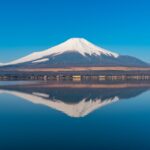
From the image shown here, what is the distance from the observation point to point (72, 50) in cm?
13950

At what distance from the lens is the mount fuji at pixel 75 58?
120938 millimetres

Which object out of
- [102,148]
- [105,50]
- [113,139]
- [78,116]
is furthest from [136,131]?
[105,50]

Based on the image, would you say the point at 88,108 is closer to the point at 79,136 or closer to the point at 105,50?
the point at 79,136

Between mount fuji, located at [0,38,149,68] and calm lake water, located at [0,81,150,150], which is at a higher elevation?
mount fuji, located at [0,38,149,68]

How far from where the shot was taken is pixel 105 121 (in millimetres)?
11406

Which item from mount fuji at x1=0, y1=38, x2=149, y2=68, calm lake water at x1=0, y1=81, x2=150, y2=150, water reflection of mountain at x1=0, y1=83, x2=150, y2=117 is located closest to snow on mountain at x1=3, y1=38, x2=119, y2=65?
mount fuji at x1=0, y1=38, x2=149, y2=68

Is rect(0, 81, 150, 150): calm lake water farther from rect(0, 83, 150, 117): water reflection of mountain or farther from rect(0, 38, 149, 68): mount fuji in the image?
rect(0, 38, 149, 68): mount fuji

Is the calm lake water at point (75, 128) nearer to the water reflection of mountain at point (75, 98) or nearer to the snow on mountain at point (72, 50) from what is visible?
the water reflection of mountain at point (75, 98)

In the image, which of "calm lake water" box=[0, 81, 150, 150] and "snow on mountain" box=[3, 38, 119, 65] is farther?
"snow on mountain" box=[3, 38, 119, 65]

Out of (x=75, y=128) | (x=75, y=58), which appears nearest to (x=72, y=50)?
(x=75, y=58)

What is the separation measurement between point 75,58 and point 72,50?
10.9m

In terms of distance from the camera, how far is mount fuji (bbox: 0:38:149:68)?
121 metres

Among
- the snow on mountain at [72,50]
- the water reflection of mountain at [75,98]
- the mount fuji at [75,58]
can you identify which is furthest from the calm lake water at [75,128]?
the snow on mountain at [72,50]

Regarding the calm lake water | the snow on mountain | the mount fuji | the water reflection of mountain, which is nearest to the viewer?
the calm lake water
